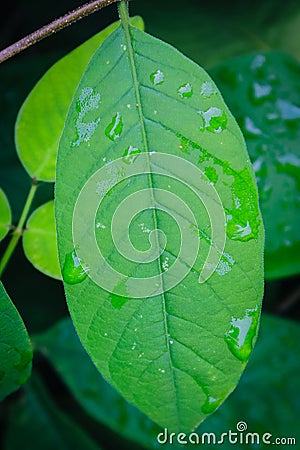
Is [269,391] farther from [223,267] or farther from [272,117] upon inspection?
[223,267]

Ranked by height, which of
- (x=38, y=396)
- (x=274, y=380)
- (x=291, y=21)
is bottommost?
(x=274, y=380)

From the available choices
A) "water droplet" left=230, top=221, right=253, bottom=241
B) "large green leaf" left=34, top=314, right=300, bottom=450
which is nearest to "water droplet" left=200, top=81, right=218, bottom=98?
"water droplet" left=230, top=221, right=253, bottom=241

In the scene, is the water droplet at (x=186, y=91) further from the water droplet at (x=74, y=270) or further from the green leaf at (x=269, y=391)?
the green leaf at (x=269, y=391)

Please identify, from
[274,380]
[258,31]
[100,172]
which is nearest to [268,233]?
[274,380]

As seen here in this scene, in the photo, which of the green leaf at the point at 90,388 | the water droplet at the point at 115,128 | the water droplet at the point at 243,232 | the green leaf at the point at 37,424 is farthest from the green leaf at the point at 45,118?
the green leaf at the point at 37,424

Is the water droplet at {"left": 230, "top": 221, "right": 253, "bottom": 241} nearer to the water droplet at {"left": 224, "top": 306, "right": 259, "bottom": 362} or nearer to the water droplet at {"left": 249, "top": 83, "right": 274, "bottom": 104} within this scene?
the water droplet at {"left": 224, "top": 306, "right": 259, "bottom": 362}

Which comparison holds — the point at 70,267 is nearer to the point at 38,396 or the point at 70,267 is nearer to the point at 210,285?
the point at 210,285
